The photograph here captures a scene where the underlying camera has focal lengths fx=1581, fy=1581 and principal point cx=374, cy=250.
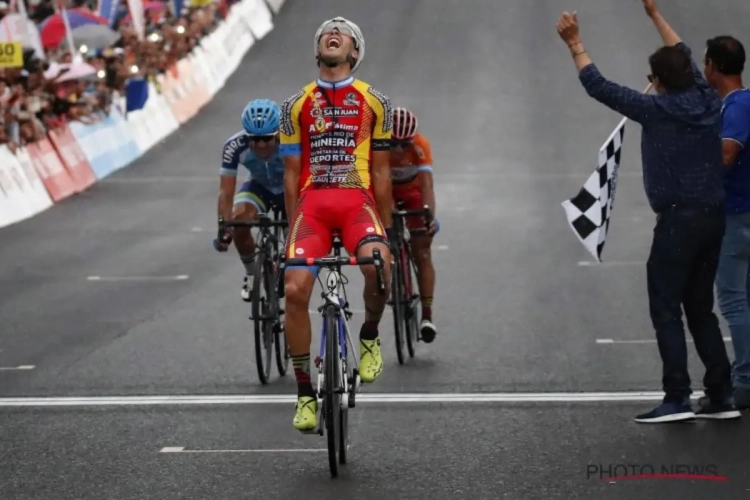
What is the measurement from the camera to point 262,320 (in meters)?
10.6

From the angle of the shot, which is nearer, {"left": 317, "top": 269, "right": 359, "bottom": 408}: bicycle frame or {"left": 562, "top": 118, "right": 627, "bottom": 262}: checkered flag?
{"left": 317, "top": 269, "right": 359, "bottom": 408}: bicycle frame

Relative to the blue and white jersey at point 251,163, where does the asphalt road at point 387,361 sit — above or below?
below

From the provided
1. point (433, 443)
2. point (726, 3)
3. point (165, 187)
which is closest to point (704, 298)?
point (433, 443)

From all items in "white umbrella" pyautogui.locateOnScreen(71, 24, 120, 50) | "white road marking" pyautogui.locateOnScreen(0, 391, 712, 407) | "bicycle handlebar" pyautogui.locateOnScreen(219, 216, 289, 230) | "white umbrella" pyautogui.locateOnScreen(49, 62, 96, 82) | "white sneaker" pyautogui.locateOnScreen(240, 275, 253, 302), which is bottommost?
"white road marking" pyautogui.locateOnScreen(0, 391, 712, 407)

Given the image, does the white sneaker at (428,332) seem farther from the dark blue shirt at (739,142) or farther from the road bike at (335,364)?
the road bike at (335,364)

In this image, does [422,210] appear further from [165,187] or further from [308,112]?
[165,187]

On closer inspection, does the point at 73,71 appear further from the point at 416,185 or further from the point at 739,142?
the point at 739,142

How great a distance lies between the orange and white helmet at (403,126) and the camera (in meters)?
11.1

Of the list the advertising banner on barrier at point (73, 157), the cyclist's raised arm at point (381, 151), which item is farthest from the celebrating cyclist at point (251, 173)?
the advertising banner on barrier at point (73, 157)

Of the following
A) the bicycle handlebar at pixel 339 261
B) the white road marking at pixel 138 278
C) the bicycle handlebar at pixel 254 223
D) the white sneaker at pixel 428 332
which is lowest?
the white sneaker at pixel 428 332

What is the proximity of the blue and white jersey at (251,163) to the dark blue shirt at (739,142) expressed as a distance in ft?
10.2

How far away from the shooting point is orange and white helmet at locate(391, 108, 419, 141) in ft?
36.3

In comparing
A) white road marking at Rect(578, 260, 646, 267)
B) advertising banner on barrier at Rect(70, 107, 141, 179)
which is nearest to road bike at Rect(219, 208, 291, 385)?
white road marking at Rect(578, 260, 646, 267)

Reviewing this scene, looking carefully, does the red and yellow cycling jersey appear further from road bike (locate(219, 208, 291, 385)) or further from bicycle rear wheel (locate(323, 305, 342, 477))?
road bike (locate(219, 208, 291, 385))
